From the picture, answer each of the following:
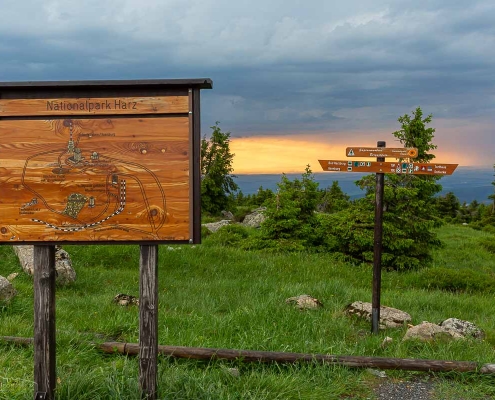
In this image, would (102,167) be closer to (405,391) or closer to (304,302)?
(405,391)

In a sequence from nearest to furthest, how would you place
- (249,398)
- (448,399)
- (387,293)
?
(249,398) → (448,399) → (387,293)

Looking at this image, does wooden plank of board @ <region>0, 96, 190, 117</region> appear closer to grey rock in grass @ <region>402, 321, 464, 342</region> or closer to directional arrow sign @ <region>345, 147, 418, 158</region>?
directional arrow sign @ <region>345, 147, 418, 158</region>

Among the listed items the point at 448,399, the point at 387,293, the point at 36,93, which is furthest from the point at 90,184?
the point at 387,293

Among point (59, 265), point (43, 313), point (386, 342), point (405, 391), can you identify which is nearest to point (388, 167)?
point (386, 342)

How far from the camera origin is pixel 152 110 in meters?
4.77

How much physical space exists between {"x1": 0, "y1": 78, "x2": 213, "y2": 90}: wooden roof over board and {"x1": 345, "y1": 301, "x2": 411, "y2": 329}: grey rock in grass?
5538 mm

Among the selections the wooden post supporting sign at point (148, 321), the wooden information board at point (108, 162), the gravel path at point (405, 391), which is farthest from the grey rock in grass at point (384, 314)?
the wooden information board at point (108, 162)

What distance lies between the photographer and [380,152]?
8703 millimetres

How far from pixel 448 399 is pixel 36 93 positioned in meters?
5.64

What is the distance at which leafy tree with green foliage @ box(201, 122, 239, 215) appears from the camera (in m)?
32.8

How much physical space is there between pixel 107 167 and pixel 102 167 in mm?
50

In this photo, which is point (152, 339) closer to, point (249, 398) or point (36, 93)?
point (249, 398)

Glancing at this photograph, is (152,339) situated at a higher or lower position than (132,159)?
lower

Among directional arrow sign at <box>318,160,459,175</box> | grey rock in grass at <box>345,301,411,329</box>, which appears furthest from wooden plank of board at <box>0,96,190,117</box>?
grey rock in grass at <box>345,301,411,329</box>
